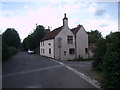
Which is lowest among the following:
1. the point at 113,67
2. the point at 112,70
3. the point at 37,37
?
the point at 112,70

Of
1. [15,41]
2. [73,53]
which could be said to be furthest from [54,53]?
[15,41]

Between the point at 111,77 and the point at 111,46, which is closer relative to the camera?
the point at 111,77

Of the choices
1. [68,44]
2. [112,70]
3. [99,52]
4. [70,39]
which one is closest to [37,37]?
[70,39]

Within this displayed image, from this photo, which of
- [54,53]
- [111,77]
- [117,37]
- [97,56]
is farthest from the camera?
[54,53]

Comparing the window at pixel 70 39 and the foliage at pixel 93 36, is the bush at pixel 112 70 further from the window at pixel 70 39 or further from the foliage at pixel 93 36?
the foliage at pixel 93 36

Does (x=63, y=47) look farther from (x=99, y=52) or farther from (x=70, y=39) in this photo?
(x=99, y=52)

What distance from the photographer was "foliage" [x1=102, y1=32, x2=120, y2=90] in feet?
19.1

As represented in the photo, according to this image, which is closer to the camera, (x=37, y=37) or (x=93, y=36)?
(x=37, y=37)

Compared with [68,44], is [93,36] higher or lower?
higher

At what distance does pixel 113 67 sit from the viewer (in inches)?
235

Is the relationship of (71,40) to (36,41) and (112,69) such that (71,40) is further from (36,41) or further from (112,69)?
(36,41)

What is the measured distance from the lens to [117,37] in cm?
646

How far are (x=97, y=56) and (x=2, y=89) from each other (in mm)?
7983

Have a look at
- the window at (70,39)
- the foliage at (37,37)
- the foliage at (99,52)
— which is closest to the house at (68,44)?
the window at (70,39)
